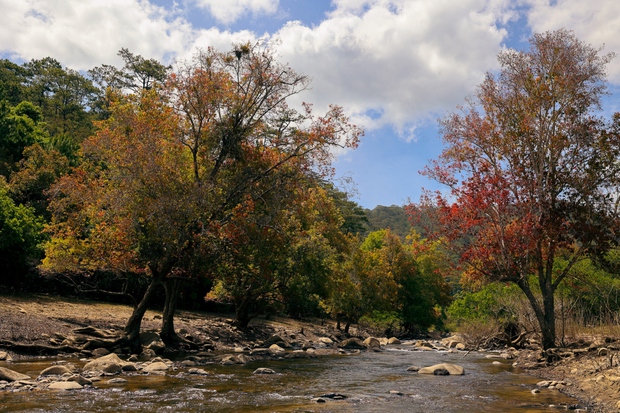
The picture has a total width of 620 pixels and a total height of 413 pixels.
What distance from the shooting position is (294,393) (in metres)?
14.4

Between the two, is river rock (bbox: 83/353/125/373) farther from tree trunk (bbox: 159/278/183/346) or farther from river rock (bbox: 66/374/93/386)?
tree trunk (bbox: 159/278/183/346)

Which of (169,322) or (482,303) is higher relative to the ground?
(482,303)

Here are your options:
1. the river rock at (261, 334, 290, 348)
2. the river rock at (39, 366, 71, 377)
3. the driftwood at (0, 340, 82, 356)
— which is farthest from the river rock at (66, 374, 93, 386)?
the river rock at (261, 334, 290, 348)

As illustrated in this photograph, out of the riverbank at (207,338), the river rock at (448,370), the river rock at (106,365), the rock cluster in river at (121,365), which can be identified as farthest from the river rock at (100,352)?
the river rock at (448,370)

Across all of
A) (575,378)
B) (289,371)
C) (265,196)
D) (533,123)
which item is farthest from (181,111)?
(575,378)

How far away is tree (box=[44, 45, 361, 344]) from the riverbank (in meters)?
2.99

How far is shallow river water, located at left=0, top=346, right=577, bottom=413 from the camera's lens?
1173 centimetres

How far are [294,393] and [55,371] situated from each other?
23.2 ft

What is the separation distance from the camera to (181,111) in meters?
22.0

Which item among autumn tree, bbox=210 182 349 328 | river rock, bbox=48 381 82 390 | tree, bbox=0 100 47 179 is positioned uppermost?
tree, bbox=0 100 47 179

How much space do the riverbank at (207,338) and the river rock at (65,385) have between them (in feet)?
17.7

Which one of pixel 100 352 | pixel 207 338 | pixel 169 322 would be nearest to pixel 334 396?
pixel 100 352

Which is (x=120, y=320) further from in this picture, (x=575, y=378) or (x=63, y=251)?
(x=575, y=378)

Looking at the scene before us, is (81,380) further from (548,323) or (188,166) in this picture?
(548,323)
